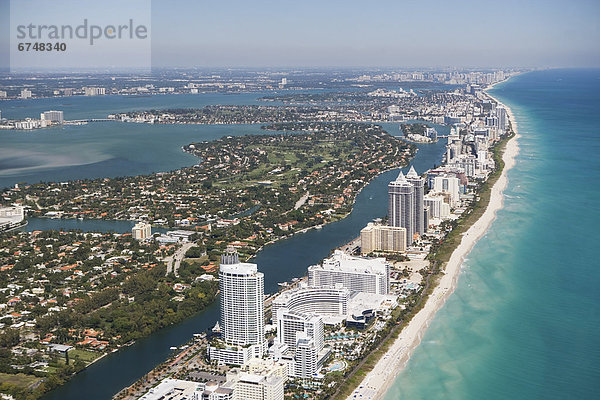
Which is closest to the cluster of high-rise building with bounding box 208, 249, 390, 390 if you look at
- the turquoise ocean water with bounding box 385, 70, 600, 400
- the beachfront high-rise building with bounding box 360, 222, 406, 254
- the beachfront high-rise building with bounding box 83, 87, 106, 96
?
the turquoise ocean water with bounding box 385, 70, 600, 400

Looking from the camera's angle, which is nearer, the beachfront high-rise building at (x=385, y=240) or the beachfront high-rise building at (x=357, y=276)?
the beachfront high-rise building at (x=357, y=276)

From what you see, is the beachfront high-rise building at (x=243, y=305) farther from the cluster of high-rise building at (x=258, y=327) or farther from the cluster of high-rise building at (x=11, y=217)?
the cluster of high-rise building at (x=11, y=217)

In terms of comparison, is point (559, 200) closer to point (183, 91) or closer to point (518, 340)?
point (518, 340)

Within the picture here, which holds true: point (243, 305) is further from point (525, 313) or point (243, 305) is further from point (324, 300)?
point (525, 313)

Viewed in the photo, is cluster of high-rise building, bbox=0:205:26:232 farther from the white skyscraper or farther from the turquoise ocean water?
the turquoise ocean water

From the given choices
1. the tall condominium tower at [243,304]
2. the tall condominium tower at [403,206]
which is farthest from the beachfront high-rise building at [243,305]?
the tall condominium tower at [403,206]

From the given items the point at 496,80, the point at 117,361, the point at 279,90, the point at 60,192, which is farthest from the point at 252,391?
the point at 496,80
